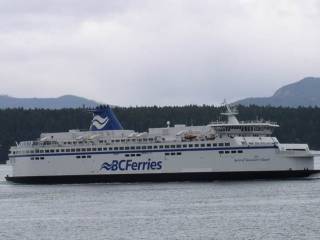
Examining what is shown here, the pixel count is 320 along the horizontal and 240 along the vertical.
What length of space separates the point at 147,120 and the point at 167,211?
114 m

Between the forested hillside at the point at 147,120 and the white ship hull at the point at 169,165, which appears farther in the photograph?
the forested hillside at the point at 147,120

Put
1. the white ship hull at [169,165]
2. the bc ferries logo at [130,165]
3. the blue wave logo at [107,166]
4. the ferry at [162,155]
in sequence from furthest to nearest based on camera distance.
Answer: the blue wave logo at [107,166]
the bc ferries logo at [130,165]
the ferry at [162,155]
the white ship hull at [169,165]

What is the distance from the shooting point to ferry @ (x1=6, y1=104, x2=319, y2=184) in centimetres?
8900

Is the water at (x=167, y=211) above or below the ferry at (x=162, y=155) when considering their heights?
below

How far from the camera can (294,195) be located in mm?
74250

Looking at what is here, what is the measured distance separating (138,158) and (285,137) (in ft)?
313

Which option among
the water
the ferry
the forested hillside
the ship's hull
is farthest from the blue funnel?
the forested hillside

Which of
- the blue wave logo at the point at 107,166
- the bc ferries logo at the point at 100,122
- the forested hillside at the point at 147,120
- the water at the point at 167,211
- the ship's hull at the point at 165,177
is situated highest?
the forested hillside at the point at 147,120

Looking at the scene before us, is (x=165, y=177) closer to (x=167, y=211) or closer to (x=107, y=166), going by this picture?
(x=107, y=166)

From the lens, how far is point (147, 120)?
17950cm

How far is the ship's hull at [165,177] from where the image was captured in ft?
292

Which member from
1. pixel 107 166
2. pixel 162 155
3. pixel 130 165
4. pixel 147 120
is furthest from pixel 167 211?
pixel 147 120

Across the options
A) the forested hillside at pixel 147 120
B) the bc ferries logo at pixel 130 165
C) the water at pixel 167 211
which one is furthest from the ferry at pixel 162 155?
the forested hillside at pixel 147 120

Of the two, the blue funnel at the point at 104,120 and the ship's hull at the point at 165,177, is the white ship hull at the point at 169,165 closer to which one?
the ship's hull at the point at 165,177
